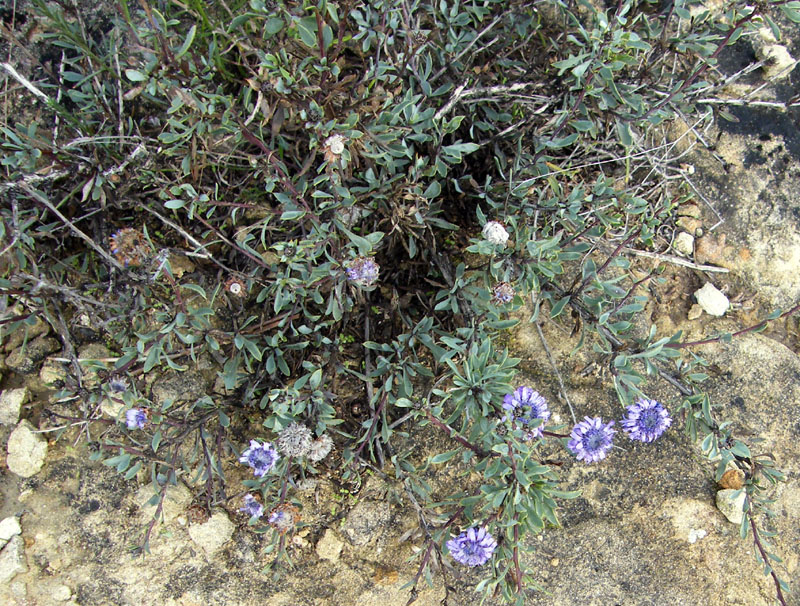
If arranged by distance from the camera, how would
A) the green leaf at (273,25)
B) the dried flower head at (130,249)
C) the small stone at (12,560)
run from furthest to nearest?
the small stone at (12,560) → the dried flower head at (130,249) → the green leaf at (273,25)

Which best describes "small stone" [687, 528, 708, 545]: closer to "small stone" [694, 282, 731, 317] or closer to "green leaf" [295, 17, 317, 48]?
"small stone" [694, 282, 731, 317]

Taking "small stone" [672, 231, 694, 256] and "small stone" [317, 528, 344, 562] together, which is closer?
"small stone" [317, 528, 344, 562]

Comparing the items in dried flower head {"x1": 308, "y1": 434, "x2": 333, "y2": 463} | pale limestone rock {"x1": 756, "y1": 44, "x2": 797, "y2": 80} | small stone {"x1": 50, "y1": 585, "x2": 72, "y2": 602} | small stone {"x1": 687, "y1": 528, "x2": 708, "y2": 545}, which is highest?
pale limestone rock {"x1": 756, "y1": 44, "x2": 797, "y2": 80}

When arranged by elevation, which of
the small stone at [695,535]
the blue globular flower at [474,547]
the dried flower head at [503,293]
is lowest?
the small stone at [695,535]

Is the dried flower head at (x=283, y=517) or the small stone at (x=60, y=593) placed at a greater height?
the dried flower head at (x=283, y=517)

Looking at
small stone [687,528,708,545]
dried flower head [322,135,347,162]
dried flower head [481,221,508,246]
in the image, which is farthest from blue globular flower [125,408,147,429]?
small stone [687,528,708,545]

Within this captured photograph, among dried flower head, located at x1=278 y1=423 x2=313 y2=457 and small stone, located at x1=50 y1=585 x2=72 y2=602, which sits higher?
dried flower head, located at x1=278 y1=423 x2=313 y2=457

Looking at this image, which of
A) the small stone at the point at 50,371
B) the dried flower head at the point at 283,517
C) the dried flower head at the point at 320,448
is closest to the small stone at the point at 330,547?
the dried flower head at the point at 283,517

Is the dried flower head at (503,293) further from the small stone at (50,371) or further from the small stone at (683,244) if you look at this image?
the small stone at (50,371)
